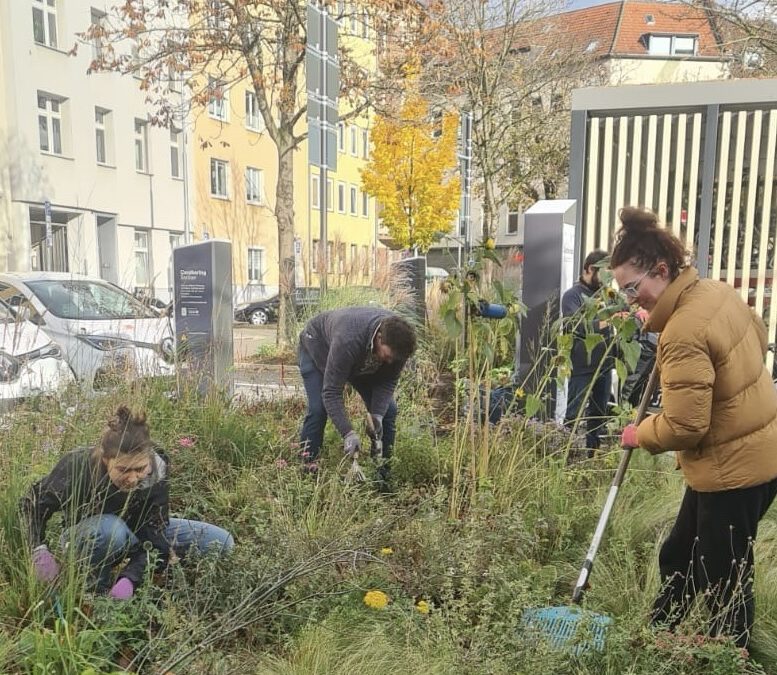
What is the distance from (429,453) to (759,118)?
465 centimetres

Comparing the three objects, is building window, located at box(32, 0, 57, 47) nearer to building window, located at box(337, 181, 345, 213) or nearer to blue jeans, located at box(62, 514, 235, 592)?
building window, located at box(337, 181, 345, 213)

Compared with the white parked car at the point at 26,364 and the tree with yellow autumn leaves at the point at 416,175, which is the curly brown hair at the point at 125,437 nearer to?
the white parked car at the point at 26,364

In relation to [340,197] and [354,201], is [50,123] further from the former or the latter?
[354,201]

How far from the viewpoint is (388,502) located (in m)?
3.35

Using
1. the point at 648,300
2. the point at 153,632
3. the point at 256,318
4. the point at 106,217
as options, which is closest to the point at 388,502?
the point at 153,632

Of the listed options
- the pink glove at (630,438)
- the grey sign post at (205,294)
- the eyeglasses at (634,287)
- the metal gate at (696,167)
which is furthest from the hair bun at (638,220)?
the metal gate at (696,167)

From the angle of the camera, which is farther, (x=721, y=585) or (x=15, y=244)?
(x=15, y=244)

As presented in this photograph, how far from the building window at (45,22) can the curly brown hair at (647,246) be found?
20.0 meters

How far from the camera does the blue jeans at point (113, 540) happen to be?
2328 mm

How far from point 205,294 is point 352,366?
106 inches

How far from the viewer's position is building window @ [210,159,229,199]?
24.9 metres

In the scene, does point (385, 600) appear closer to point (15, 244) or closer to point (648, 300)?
point (648, 300)

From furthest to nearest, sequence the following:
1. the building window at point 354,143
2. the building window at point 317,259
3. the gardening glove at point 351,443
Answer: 1. the building window at point 354,143
2. the building window at point 317,259
3. the gardening glove at point 351,443

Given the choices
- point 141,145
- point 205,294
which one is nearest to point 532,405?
point 205,294
